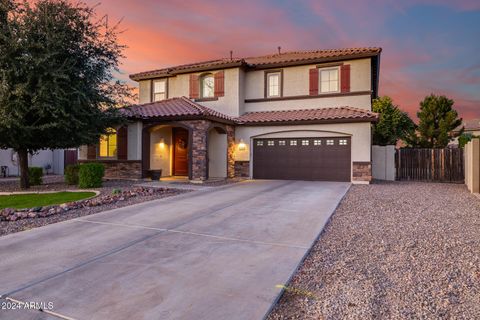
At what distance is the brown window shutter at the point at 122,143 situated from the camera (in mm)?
14992

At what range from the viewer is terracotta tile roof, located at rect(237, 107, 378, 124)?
1384cm

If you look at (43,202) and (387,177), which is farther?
(387,177)

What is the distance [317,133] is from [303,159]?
1519mm

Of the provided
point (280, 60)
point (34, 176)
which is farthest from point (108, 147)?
point (280, 60)

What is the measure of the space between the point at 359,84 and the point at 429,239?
11.7 metres

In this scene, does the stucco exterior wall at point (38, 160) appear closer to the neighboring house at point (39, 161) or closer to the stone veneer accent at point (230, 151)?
the neighboring house at point (39, 161)

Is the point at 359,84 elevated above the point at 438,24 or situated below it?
below

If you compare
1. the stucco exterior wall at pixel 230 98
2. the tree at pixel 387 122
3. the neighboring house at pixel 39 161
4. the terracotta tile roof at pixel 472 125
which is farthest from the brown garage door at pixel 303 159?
the terracotta tile roof at pixel 472 125

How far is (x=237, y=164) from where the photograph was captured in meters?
16.5

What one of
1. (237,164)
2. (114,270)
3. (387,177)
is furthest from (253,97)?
(114,270)

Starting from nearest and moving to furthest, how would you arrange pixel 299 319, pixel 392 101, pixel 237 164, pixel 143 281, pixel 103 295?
pixel 299 319 < pixel 103 295 < pixel 143 281 < pixel 237 164 < pixel 392 101

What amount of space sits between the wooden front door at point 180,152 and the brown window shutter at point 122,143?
3021mm

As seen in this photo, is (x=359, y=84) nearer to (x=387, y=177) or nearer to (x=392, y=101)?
(x=387, y=177)

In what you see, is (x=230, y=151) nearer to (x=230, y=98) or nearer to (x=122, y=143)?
(x=230, y=98)
